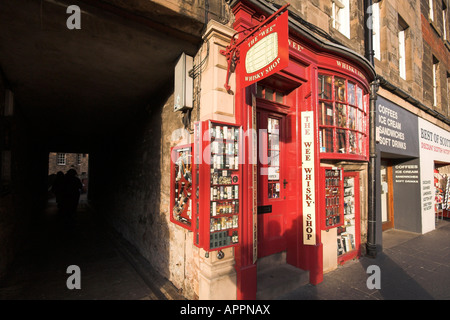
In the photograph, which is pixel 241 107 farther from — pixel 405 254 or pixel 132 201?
pixel 405 254

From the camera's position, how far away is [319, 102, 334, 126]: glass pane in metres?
4.50

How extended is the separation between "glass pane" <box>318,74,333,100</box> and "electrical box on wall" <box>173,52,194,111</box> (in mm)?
2645

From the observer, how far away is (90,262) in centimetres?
509

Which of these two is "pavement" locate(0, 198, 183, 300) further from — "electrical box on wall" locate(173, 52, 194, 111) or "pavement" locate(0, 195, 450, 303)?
"electrical box on wall" locate(173, 52, 194, 111)

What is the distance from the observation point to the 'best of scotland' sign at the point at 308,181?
4.00m

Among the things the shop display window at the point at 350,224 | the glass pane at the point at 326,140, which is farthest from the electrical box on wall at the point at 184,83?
the shop display window at the point at 350,224

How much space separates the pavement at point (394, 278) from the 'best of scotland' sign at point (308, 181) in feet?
2.70

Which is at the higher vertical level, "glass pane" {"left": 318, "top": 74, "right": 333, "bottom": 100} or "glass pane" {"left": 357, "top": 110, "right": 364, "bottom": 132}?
"glass pane" {"left": 318, "top": 74, "right": 333, "bottom": 100}

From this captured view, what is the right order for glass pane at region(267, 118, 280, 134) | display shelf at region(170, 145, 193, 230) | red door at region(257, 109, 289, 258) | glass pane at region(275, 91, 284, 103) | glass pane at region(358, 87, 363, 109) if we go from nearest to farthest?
display shelf at region(170, 145, 193, 230)
red door at region(257, 109, 289, 258)
glass pane at region(267, 118, 280, 134)
glass pane at region(275, 91, 284, 103)
glass pane at region(358, 87, 363, 109)

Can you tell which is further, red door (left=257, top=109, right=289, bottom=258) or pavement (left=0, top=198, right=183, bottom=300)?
red door (left=257, top=109, right=289, bottom=258)

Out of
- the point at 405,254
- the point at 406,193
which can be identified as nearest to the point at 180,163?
the point at 405,254

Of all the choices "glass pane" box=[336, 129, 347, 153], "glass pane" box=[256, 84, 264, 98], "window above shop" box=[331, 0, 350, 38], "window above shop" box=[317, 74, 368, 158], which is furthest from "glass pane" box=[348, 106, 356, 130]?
"window above shop" box=[331, 0, 350, 38]

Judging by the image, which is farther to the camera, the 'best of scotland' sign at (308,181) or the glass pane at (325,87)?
the glass pane at (325,87)

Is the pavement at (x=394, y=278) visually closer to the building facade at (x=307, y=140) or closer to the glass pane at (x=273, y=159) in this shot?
the building facade at (x=307, y=140)
